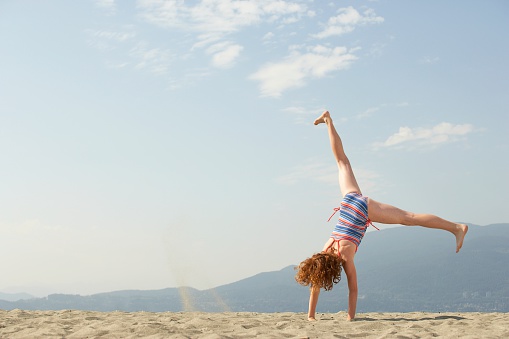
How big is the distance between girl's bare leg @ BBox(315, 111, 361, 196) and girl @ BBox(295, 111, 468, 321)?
0.10m

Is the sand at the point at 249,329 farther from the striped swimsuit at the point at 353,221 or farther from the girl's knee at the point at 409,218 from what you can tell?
the girl's knee at the point at 409,218

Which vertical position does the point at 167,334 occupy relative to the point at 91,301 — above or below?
below

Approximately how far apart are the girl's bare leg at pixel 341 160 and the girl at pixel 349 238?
10cm

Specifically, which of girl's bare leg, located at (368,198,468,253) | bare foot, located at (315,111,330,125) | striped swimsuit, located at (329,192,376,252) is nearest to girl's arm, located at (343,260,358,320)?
striped swimsuit, located at (329,192,376,252)

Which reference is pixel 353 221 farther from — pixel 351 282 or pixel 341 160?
pixel 341 160

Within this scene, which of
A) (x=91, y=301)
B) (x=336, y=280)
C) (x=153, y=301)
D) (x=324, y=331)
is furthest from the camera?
(x=91, y=301)

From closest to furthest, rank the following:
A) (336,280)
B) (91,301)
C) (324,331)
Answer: (324,331) → (336,280) → (91,301)

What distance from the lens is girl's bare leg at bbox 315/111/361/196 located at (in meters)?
8.26

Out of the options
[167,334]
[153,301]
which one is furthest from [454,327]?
[153,301]

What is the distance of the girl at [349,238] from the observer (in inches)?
293

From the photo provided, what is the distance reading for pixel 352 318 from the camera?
25.7 feet

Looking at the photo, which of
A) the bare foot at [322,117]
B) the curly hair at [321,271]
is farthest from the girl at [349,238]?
the bare foot at [322,117]

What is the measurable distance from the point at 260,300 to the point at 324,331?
181 metres

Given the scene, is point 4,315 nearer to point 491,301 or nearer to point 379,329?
point 379,329
